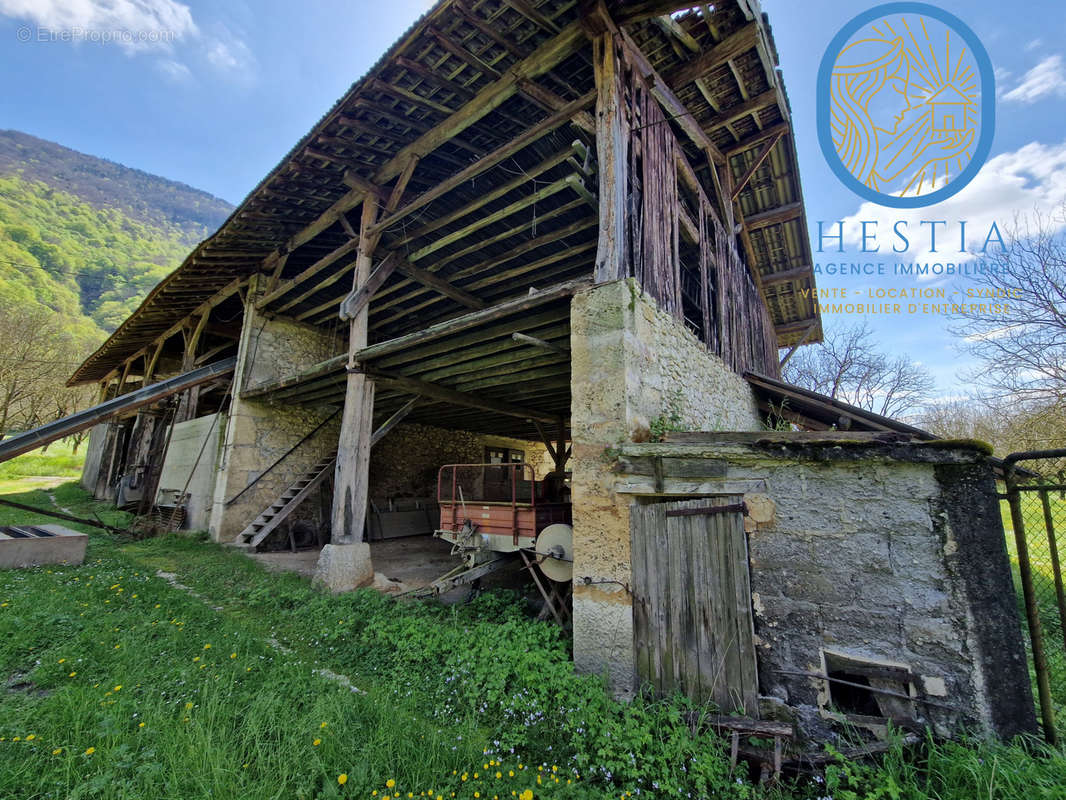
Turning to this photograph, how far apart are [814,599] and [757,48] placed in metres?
6.30

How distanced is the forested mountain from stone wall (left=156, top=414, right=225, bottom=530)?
7.28 m

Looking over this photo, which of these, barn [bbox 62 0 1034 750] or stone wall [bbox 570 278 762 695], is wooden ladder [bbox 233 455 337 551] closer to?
barn [bbox 62 0 1034 750]

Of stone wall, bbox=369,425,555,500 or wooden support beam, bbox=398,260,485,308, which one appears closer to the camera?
wooden support beam, bbox=398,260,485,308

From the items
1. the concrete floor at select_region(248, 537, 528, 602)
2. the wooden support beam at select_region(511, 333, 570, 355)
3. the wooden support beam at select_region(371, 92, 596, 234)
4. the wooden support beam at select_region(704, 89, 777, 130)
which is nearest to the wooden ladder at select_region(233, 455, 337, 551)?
the concrete floor at select_region(248, 537, 528, 602)

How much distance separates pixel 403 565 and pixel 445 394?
3.32 m

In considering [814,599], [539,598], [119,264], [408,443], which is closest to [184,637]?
[539,598]

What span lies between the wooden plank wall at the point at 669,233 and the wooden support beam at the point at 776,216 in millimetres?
1167

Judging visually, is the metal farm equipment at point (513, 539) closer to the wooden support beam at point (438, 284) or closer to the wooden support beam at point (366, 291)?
the wooden support beam at point (366, 291)

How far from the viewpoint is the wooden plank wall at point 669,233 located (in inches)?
184

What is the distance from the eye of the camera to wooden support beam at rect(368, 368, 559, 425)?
6.65 m

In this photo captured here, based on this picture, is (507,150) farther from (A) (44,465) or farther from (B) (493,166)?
(A) (44,465)

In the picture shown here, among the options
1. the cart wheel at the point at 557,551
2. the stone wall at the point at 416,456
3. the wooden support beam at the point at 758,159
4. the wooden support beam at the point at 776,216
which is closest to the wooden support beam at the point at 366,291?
the cart wheel at the point at 557,551

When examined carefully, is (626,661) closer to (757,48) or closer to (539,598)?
(539,598)

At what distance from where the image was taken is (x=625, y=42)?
4715mm
